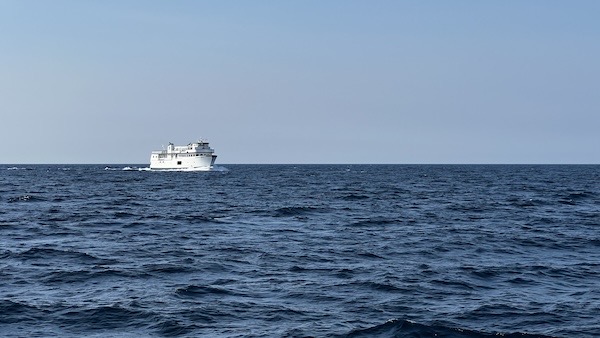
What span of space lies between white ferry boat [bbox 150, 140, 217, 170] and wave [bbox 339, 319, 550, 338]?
144m

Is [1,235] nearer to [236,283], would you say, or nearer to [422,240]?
[236,283]

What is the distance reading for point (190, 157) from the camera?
15812 centimetres

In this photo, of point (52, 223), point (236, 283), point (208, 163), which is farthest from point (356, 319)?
point (208, 163)

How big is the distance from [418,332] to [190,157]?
146091 millimetres

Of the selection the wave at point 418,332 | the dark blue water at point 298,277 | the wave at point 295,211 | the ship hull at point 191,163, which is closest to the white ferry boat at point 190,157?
the ship hull at point 191,163

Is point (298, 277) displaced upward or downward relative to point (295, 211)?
downward

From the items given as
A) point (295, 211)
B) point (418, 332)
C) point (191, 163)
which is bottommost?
point (418, 332)

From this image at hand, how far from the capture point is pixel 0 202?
5791cm

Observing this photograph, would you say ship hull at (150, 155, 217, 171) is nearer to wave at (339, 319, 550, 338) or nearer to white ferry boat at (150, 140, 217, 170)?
white ferry boat at (150, 140, 217, 170)

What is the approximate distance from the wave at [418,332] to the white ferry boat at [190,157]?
143863 mm

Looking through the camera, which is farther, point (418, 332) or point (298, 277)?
point (298, 277)

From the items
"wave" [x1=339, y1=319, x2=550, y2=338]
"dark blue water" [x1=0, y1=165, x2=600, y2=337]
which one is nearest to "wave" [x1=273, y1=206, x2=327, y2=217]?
"dark blue water" [x1=0, y1=165, x2=600, y2=337]

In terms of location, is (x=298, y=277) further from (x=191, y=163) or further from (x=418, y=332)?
(x=191, y=163)

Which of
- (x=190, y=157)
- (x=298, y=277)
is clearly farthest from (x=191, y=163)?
(x=298, y=277)
